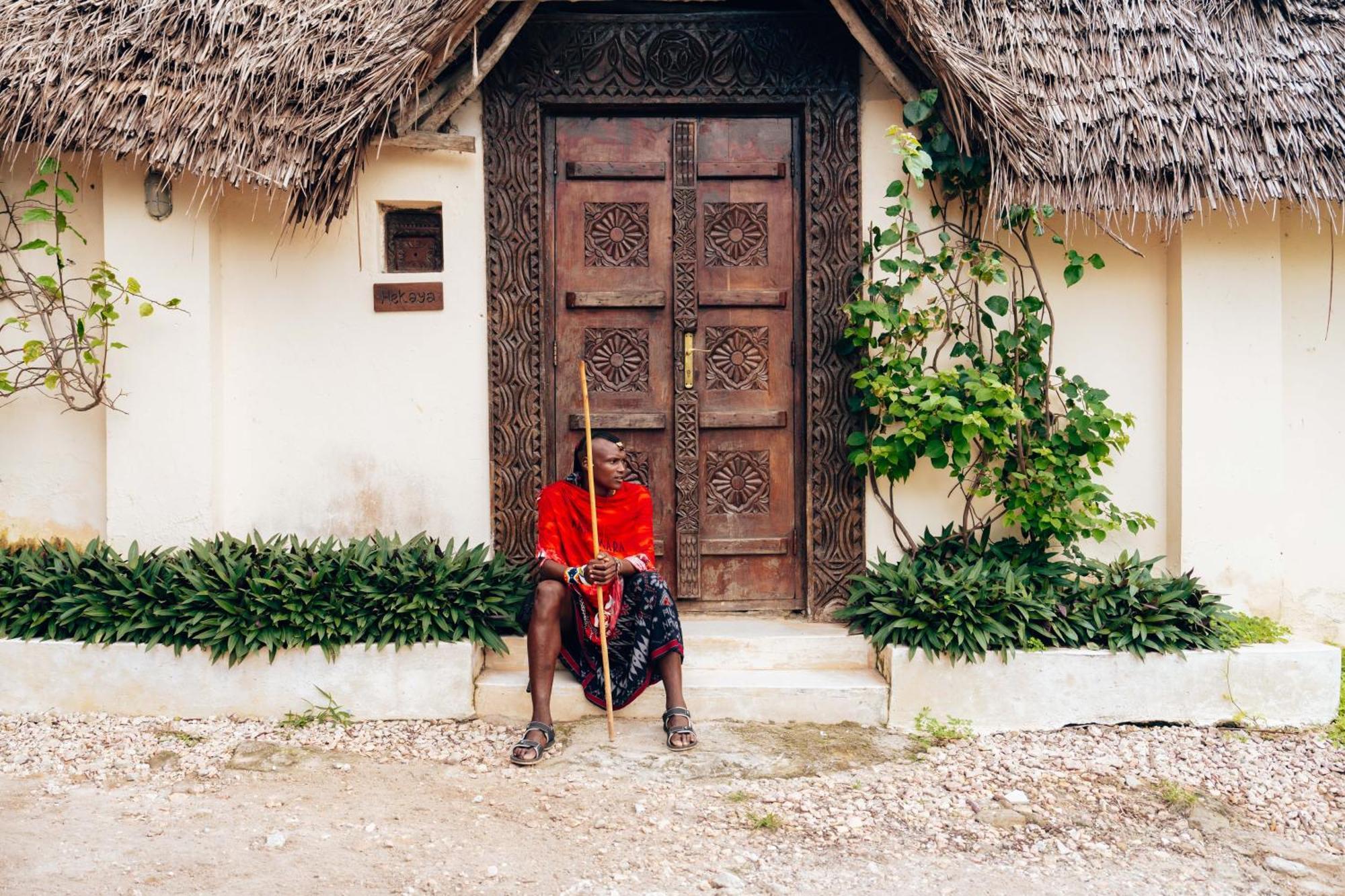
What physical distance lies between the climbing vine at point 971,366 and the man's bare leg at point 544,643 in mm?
1441

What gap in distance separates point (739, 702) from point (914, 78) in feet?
9.09

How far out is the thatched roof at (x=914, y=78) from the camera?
4.35 meters

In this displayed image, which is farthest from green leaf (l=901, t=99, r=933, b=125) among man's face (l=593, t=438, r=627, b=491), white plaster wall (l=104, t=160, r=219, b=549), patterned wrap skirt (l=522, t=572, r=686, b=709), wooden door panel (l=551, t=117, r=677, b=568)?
white plaster wall (l=104, t=160, r=219, b=549)

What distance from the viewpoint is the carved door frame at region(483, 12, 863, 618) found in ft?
15.6

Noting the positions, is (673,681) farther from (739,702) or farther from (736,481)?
(736,481)

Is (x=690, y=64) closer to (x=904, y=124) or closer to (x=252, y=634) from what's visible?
(x=904, y=124)

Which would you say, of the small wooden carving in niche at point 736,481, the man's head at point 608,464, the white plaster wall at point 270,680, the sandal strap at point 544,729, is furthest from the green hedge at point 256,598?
the small wooden carving in niche at point 736,481

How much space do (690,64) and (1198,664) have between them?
3.32 m

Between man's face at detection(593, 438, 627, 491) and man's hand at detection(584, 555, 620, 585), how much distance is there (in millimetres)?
314

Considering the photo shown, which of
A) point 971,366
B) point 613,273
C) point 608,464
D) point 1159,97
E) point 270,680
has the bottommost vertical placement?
point 270,680

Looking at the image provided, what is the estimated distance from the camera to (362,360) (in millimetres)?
4781

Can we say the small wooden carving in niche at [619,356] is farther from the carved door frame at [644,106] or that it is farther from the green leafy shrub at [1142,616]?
the green leafy shrub at [1142,616]

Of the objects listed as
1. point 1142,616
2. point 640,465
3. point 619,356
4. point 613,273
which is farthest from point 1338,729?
point 613,273

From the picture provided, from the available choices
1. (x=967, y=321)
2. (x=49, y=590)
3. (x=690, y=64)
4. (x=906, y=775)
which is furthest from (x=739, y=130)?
(x=49, y=590)
